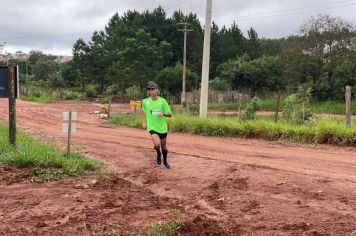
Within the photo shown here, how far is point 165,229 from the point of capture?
231 inches

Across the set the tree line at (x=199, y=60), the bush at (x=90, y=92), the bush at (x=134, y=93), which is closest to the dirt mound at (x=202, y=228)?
the tree line at (x=199, y=60)

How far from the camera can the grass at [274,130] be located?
1448cm

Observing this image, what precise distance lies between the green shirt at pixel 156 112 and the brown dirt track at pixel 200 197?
0.84 meters

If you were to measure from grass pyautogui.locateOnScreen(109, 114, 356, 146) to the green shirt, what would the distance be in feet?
20.2

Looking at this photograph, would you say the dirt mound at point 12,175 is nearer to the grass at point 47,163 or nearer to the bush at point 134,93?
the grass at point 47,163

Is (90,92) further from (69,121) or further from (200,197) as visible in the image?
(200,197)

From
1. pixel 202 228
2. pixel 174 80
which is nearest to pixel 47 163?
pixel 202 228

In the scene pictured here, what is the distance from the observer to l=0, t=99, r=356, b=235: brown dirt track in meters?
6.18

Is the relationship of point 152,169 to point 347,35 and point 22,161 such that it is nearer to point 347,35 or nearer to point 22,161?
point 22,161

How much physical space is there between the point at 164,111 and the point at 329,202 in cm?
422

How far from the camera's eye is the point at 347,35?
1882 inches

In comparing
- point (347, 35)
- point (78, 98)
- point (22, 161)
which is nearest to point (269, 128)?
point (22, 161)

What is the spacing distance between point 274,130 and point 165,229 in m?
10.8

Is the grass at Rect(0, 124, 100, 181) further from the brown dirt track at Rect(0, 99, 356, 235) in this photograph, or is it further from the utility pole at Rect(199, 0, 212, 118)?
the utility pole at Rect(199, 0, 212, 118)
